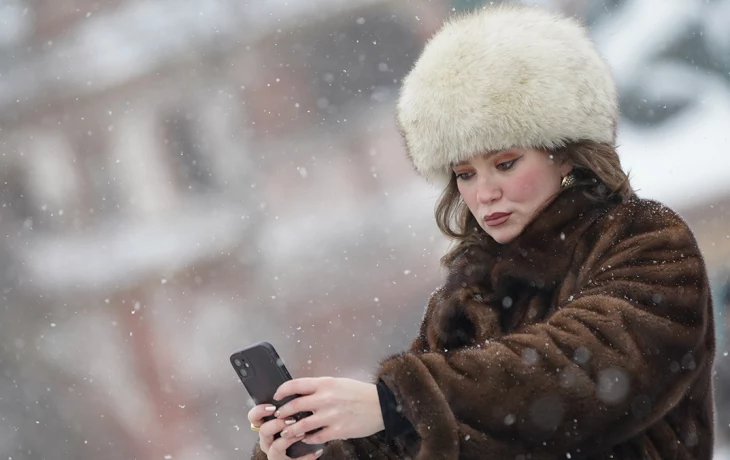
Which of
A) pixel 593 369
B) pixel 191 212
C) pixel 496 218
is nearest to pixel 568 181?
pixel 496 218

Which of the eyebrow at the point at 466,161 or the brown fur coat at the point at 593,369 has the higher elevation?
the eyebrow at the point at 466,161

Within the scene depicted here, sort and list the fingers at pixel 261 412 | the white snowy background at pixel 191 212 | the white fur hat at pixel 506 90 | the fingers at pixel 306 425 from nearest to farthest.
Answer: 1. the fingers at pixel 306 425
2. the fingers at pixel 261 412
3. the white fur hat at pixel 506 90
4. the white snowy background at pixel 191 212

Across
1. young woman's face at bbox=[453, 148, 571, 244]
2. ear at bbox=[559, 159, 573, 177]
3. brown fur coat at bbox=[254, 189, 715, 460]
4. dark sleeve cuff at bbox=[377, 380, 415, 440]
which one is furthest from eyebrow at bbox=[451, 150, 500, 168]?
dark sleeve cuff at bbox=[377, 380, 415, 440]

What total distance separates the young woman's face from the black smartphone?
0.41 m

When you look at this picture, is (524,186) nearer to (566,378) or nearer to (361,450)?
(566,378)

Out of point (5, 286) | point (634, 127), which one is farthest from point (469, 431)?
point (5, 286)

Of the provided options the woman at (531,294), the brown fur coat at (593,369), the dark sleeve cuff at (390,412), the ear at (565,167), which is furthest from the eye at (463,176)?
the dark sleeve cuff at (390,412)

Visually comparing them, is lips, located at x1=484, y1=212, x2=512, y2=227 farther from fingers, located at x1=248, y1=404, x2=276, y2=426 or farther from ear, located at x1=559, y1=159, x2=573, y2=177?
fingers, located at x1=248, y1=404, x2=276, y2=426

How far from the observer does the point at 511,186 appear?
53.9 inches

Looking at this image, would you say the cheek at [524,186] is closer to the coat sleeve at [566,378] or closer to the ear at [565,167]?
the ear at [565,167]

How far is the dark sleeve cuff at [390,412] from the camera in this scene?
112 cm

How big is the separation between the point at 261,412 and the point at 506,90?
604mm

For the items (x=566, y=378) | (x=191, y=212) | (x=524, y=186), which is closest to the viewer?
(x=566, y=378)

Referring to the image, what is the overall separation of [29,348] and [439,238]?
11.8 ft
